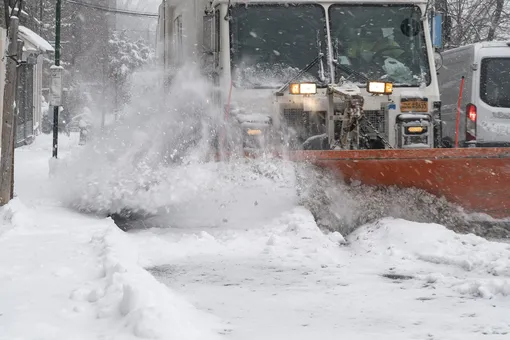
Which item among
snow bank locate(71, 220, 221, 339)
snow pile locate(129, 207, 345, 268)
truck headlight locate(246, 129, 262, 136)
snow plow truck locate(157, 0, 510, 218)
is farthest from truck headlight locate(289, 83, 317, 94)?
snow bank locate(71, 220, 221, 339)

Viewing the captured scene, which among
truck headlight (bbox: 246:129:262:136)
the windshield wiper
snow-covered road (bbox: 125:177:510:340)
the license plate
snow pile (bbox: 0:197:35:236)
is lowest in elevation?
snow-covered road (bbox: 125:177:510:340)

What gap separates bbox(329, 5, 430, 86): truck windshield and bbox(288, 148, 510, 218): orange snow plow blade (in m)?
1.43

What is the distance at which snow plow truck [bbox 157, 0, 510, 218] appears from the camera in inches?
328

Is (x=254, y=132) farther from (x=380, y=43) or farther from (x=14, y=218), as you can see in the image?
(x=14, y=218)

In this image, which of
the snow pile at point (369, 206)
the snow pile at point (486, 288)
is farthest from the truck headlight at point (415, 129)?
the snow pile at point (486, 288)

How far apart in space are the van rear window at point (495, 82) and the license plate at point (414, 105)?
14.6ft

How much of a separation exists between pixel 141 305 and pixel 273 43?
518cm

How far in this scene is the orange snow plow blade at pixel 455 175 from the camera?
7.60 meters

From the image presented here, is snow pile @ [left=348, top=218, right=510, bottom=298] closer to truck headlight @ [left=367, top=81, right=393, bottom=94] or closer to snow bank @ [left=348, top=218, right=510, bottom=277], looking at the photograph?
snow bank @ [left=348, top=218, right=510, bottom=277]

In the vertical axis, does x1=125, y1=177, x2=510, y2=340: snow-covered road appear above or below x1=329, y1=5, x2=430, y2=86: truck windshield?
below

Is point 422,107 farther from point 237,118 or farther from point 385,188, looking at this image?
point 237,118

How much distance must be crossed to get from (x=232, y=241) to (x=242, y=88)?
7.45 ft

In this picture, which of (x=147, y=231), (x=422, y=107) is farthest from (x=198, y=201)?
(x=422, y=107)

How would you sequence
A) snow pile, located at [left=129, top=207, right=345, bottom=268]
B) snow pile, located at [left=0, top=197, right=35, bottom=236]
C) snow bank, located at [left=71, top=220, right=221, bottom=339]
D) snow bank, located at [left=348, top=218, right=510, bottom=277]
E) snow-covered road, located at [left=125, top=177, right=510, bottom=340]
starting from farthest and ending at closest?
snow pile, located at [left=0, top=197, right=35, bottom=236]
snow pile, located at [left=129, top=207, right=345, bottom=268]
snow bank, located at [left=348, top=218, right=510, bottom=277]
snow-covered road, located at [left=125, top=177, right=510, bottom=340]
snow bank, located at [left=71, top=220, right=221, bottom=339]
